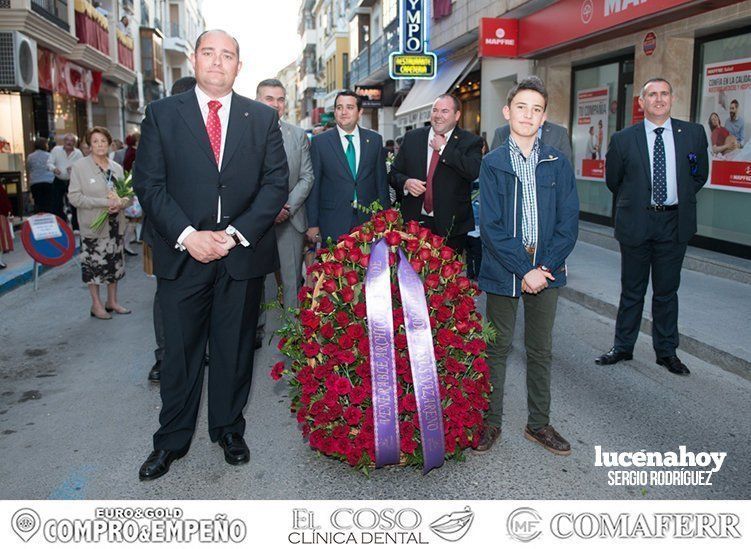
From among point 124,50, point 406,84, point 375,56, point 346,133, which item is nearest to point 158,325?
point 346,133

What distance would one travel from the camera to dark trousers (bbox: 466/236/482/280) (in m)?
7.37

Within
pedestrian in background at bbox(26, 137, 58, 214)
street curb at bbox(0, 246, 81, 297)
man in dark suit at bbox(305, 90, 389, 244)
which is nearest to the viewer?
man in dark suit at bbox(305, 90, 389, 244)

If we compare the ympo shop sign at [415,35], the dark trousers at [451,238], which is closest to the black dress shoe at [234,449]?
the dark trousers at [451,238]

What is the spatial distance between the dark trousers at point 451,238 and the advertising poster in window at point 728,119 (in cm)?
525

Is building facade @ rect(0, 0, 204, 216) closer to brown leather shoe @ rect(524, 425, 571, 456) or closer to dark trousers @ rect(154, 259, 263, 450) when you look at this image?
dark trousers @ rect(154, 259, 263, 450)

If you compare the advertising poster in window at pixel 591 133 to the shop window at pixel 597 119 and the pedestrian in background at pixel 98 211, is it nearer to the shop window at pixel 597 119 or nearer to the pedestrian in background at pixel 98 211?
the shop window at pixel 597 119

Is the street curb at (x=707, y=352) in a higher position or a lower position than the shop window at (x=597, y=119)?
lower

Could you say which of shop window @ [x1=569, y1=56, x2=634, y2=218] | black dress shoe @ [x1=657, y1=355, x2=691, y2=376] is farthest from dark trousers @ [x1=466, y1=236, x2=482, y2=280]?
shop window @ [x1=569, y1=56, x2=634, y2=218]

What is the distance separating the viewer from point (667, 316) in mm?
5461

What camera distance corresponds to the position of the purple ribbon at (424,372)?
342cm

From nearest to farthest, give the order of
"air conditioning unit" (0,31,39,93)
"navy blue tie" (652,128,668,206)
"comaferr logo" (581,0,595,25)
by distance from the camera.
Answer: "navy blue tie" (652,128,668,206), "comaferr logo" (581,0,595,25), "air conditioning unit" (0,31,39,93)

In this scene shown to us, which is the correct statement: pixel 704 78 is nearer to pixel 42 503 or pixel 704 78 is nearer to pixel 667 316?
pixel 667 316

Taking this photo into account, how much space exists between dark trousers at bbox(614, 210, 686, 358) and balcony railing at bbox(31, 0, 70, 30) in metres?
16.8

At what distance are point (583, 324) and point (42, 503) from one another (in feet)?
17.9
